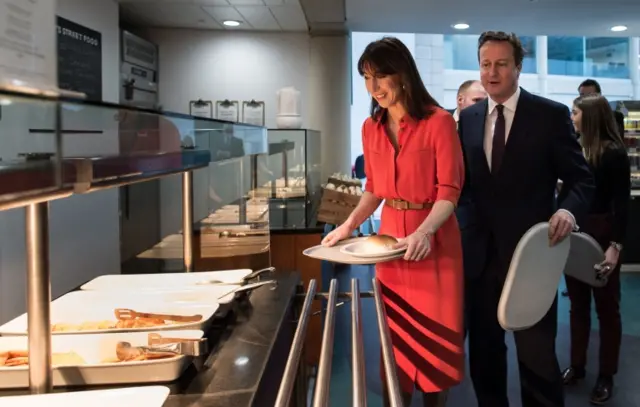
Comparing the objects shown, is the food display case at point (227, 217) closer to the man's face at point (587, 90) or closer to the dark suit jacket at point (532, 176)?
the dark suit jacket at point (532, 176)

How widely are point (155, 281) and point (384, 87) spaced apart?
0.86 metres

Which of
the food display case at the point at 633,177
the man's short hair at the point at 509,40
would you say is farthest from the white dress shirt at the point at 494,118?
the food display case at the point at 633,177

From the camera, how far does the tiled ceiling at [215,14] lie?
5352mm

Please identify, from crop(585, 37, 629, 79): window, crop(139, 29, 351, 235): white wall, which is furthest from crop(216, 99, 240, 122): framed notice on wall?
crop(585, 37, 629, 79): window

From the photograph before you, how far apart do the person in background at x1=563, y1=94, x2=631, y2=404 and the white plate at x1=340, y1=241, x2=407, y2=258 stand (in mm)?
1585

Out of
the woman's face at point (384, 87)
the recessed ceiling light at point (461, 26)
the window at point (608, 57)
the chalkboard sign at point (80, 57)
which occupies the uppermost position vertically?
the window at point (608, 57)

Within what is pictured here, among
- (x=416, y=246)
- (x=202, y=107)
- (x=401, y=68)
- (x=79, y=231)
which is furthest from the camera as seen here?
(x=202, y=107)

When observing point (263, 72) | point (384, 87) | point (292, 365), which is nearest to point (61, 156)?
point (292, 365)

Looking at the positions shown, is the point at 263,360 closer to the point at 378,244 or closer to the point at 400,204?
the point at 378,244

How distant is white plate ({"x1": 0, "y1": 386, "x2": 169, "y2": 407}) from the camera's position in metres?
0.92

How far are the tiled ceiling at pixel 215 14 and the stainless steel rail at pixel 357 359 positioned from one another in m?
4.46

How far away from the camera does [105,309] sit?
140cm

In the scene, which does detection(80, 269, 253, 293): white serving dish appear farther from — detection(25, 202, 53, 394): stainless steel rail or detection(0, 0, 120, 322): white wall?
detection(0, 0, 120, 322): white wall

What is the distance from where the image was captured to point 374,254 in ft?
5.20
